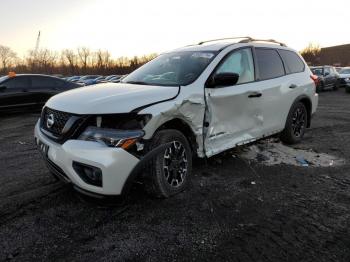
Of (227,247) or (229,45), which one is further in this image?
(229,45)

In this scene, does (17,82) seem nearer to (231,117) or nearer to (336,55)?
(231,117)

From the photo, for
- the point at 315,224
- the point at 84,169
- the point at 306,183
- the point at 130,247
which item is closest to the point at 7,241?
the point at 84,169

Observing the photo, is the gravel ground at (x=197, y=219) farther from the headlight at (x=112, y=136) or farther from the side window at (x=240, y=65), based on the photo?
the side window at (x=240, y=65)

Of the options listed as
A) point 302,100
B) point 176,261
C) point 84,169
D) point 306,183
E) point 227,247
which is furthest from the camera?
point 302,100

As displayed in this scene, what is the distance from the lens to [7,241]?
3.07m

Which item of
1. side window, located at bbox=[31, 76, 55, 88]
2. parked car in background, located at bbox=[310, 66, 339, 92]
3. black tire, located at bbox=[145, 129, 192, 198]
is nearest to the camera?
black tire, located at bbox=[145, 129, 192, 198]

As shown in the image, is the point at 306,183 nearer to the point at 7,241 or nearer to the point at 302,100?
the point at 302,100

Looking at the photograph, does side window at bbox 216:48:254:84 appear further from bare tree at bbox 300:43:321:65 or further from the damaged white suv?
bare tree at bbox 300:43:321:65

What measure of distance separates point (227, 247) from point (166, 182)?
1.08m

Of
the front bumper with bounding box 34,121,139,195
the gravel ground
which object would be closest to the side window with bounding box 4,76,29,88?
the gravel ground

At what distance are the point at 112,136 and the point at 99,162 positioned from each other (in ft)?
0.88

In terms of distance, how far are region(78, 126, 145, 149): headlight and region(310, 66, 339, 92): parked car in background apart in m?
20.0

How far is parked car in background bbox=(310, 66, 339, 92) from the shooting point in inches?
839

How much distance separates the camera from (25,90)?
1100cm
